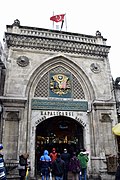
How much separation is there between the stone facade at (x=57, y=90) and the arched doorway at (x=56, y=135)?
0.85 metres

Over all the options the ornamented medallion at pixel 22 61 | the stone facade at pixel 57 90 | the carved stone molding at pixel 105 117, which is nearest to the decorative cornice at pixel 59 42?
the stone facade at pixel 57 90

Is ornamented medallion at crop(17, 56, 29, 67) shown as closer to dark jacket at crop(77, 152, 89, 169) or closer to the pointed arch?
the pointed arch

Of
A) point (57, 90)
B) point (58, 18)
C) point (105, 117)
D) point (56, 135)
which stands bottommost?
point (56, 135)

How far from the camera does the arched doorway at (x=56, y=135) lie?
41.8 ft

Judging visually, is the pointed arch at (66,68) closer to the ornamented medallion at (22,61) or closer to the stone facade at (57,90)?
the stone facade at (57,90)

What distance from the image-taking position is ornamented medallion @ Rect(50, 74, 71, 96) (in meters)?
11.1

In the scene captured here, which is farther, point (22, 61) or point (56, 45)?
point (56, 45)

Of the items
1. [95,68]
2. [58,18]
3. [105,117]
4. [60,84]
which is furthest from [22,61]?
[105,117]

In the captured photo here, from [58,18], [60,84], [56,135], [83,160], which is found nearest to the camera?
[83,160]

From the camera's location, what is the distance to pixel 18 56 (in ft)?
36.7

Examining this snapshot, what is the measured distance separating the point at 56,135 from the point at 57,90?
482 centimetres

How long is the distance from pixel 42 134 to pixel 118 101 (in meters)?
5.98

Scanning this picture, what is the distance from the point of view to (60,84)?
1123 centimetres

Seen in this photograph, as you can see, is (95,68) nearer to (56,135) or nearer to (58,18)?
(58,18)
